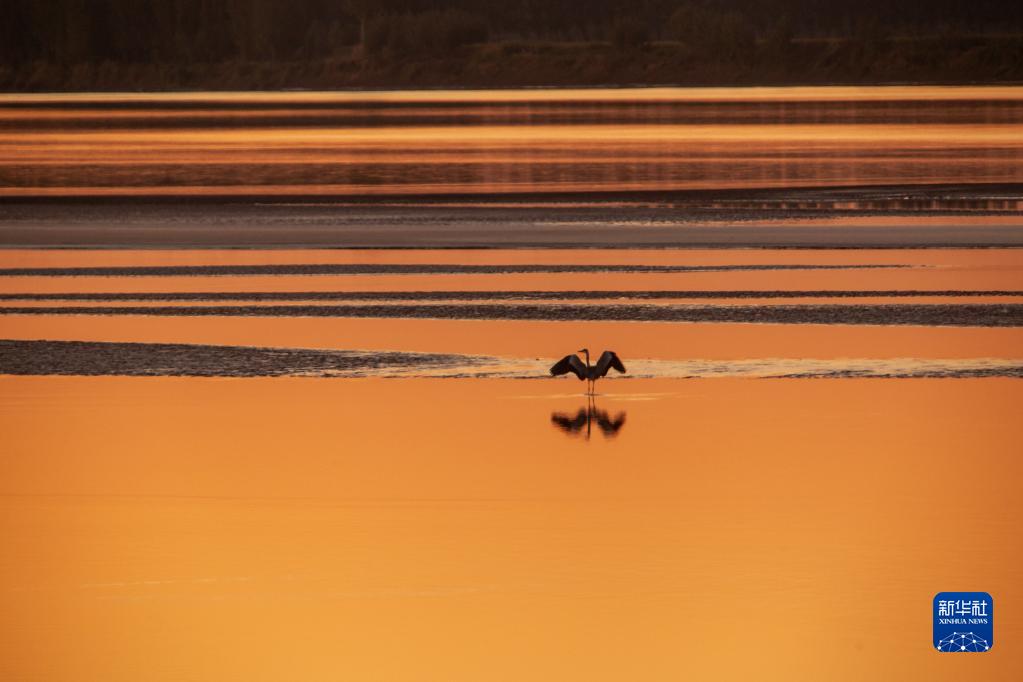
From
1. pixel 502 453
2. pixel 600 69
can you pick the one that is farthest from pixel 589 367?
pixel 600 69

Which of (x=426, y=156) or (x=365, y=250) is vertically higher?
(x=426, y=156)

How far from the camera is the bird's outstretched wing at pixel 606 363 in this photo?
1398cm

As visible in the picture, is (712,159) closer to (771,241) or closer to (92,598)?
(771,241)

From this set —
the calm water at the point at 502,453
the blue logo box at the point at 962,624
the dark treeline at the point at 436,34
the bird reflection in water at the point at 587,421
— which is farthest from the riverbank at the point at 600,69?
the blue logo box at the point at 962,624

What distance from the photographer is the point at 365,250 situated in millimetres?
24219


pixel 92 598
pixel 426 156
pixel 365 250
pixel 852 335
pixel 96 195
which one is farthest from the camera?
pixel 426 156

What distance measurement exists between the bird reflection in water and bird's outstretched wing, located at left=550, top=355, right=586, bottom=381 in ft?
1.43

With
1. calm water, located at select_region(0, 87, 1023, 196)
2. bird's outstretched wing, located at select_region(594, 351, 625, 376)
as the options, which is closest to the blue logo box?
bird's outstretched wing, located at select_region(594, 351, 625, 376)

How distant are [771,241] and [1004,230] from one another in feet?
9.21

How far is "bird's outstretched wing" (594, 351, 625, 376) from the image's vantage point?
13977mm

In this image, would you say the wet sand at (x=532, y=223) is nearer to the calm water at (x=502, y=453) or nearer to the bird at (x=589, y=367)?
the calm water at (x=502, y=453)

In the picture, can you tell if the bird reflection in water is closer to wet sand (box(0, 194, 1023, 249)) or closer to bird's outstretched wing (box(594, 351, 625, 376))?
bird's outstretched wing (box(594, 351, 625, 376))

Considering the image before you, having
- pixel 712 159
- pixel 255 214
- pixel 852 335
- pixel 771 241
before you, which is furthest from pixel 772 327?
pixel 712 159

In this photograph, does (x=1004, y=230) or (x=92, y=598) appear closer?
(x=92, y=598)
